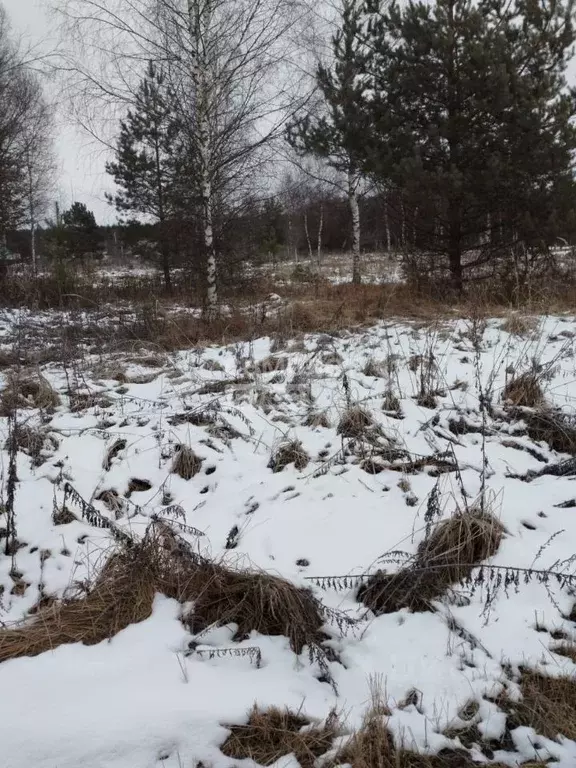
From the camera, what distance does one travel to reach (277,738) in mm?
1505

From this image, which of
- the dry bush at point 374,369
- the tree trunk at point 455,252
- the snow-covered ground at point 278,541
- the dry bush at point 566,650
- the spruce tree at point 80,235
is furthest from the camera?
the spruce tree at point 80,235

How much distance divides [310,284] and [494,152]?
709cm

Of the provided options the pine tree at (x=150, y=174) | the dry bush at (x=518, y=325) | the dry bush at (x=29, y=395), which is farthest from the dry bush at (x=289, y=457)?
the pine tree at (x=150, y=174)

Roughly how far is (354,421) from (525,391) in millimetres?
1371

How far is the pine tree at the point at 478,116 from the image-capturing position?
664 cm

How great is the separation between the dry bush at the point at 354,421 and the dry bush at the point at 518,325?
8.66ft

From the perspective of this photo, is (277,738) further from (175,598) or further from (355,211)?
(355,211)

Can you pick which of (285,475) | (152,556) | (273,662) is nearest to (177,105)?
(285,475)

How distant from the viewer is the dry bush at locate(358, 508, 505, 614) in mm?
Answer: 1988

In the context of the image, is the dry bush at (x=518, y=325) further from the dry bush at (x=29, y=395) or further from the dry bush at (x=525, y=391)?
the dry bush at (x=29, y=395)

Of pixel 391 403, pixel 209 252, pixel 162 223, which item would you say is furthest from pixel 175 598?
pixel 162 223

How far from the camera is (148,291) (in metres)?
13.0

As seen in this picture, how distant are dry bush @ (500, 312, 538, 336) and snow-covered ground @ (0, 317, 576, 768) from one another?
62 centimetres

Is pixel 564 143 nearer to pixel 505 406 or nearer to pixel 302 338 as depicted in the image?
pixel 302 338
